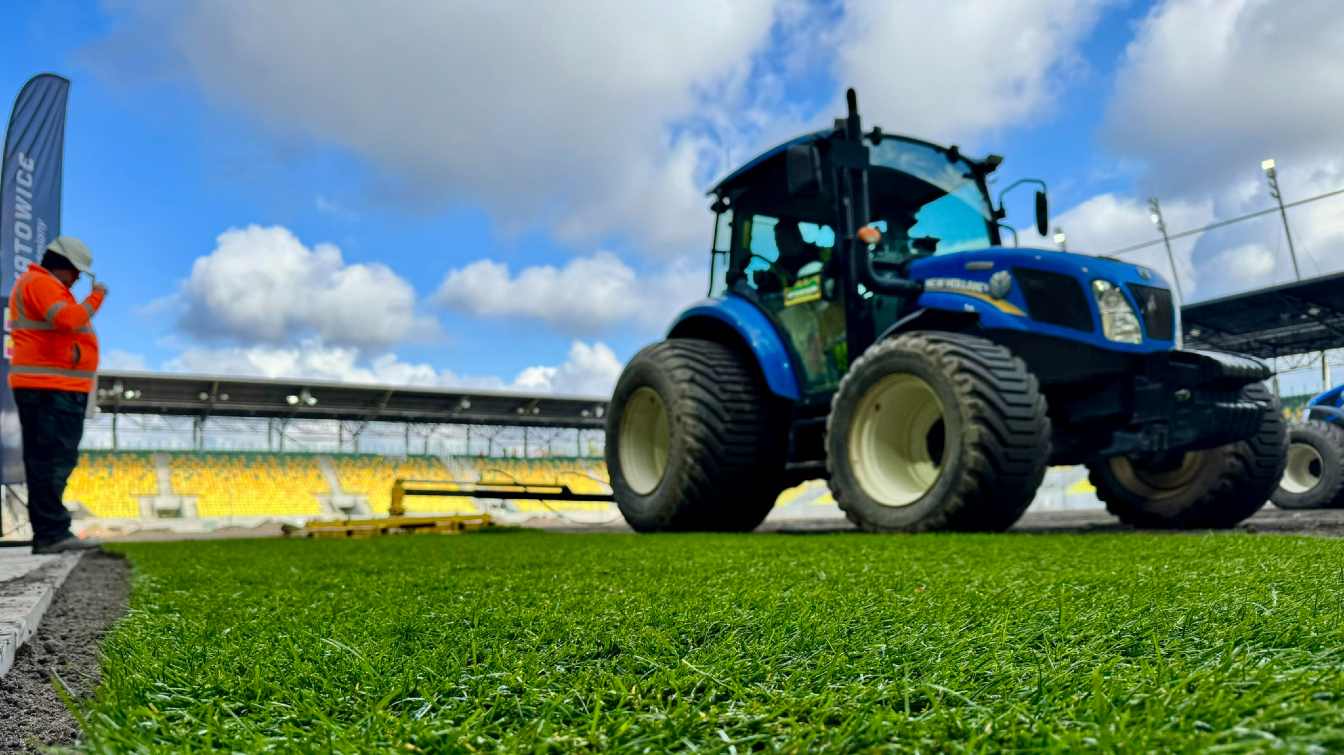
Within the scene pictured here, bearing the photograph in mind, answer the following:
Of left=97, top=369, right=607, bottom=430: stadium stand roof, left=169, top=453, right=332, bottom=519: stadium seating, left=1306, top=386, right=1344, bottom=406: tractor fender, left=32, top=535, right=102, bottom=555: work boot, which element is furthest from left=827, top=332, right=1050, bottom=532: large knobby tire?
left=169, top=453, right=332, bottom=519: stadium seating

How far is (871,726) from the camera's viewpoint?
34.1 inches

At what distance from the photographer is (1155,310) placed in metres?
4.82

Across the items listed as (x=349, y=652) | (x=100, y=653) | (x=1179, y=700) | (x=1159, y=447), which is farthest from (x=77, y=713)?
(x=1159, y=447)

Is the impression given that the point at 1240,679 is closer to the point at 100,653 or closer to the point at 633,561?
the point at 100,653

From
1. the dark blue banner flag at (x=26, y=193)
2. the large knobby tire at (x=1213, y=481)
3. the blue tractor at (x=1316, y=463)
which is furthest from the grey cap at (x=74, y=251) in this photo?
the blue tractor at (x=1316, y=463)

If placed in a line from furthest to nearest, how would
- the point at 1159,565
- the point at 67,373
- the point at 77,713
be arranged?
the point at 67,373
the point at 1159,565
the point at 77,713

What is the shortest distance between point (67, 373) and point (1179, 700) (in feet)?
18.5

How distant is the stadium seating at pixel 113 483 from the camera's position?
24.3m

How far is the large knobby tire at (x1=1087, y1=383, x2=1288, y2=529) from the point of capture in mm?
5191

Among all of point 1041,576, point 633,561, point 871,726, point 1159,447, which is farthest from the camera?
point 1159,447

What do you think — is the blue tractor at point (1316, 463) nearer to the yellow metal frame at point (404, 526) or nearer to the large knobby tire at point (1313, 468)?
the large knobby tire at point (1313, 468)

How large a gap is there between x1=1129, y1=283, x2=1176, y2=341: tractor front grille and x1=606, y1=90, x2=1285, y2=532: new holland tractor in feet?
0.05

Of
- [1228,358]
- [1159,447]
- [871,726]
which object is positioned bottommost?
[871,726]

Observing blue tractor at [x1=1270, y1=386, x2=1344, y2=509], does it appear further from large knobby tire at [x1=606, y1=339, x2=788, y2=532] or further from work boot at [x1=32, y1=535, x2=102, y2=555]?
work boot at [x1=32, y1=535, x2=102, y2=555]
